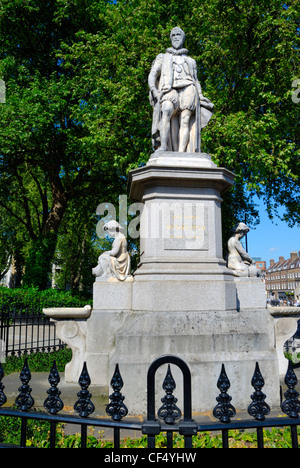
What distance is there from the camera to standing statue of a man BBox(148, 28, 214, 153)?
6840 mm

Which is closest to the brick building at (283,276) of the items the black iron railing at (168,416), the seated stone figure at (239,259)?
the seated stone figure at (239,259)

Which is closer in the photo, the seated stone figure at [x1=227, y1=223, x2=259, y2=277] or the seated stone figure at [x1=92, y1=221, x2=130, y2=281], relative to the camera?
the seated stone figure at [x1=92, y1=221, x2=130, y2=281]

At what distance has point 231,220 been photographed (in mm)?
17391

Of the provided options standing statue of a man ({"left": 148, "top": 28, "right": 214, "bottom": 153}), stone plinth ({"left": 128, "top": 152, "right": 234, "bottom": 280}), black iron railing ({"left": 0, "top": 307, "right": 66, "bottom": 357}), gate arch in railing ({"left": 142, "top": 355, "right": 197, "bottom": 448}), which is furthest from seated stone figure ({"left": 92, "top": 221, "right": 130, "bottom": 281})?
gate arch in railing ({"left": 142, "top": 355, "right": 197, "bottom": 448})

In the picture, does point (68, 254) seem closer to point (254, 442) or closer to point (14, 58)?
point (14, 58)

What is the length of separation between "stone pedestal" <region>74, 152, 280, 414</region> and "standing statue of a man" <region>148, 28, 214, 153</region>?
1.54ft

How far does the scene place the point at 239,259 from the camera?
7262mm

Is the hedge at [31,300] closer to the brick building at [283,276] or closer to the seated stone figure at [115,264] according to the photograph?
the seated stone figure at [115,264]

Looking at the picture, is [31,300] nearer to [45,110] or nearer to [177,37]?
[45,110]

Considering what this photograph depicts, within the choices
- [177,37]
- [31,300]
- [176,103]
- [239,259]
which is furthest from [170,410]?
[31,300]

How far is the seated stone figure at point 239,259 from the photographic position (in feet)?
23.0

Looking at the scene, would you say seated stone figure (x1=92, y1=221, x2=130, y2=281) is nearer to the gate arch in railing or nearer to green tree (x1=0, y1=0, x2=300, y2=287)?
the gate arch in railing
